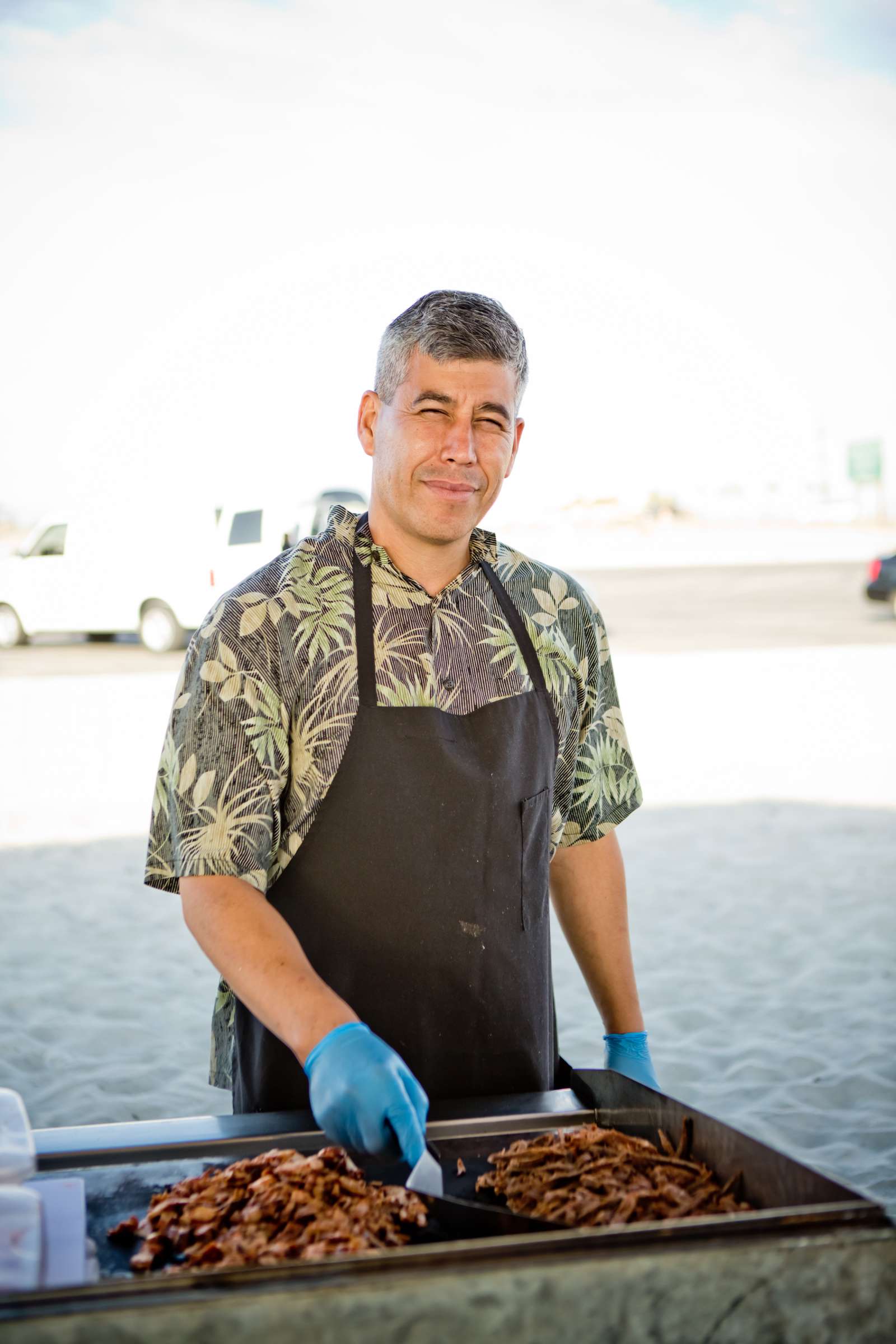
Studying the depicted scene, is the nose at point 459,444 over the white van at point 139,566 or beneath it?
beneath

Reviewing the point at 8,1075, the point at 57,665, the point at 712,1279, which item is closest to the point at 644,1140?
the point at 712,1279

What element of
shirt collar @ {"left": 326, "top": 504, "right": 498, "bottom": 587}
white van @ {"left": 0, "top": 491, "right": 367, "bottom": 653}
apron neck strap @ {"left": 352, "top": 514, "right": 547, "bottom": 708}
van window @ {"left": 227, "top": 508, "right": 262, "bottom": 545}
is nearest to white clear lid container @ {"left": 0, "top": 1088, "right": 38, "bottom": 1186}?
apron neck strap @ {"left": 352, "top": 514, "right": 547, "bottom": 708}

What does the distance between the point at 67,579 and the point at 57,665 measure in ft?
4.12

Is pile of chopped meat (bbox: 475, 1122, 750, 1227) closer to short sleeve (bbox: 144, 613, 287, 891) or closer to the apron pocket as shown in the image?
the apron pocket

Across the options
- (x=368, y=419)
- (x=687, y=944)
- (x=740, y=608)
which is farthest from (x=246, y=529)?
(x=368, y=419)

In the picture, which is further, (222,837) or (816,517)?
(816,517)

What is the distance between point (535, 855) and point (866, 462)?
64.1 m

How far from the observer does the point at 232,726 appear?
157cm

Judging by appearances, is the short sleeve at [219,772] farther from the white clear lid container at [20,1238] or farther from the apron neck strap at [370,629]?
the white clear lid container at [20,1238]

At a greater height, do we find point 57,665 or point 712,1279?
point 57,665

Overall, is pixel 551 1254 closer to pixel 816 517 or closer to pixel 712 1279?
pixel 712 1279

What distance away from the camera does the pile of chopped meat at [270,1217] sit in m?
1.16

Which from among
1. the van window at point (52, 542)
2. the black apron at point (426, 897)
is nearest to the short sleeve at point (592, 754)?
the black apron at point (426, 897)

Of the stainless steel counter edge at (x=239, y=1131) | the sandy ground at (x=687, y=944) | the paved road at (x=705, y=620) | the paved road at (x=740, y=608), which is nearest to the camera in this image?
the stainless steel counter edge at (x=239, y=1131)
